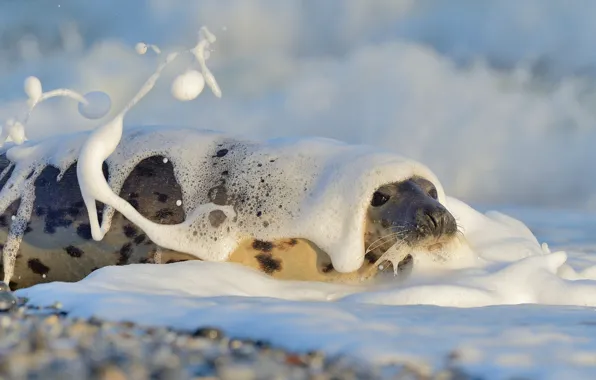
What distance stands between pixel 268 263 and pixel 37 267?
1656 mm

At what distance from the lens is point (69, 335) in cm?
201

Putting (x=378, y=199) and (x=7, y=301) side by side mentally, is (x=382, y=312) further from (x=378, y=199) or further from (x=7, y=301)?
(x=378, y=199)

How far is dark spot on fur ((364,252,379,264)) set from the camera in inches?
191

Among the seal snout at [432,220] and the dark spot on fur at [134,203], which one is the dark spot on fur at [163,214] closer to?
the dark spot on fur at [134,203]

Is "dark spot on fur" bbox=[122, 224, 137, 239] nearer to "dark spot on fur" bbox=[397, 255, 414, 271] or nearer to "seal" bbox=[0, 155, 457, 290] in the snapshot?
"seal" bbox=[0, 155, 457, 290]

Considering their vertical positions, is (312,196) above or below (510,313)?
above

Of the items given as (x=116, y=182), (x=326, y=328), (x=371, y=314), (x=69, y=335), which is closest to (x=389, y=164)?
(x=116, y=182)

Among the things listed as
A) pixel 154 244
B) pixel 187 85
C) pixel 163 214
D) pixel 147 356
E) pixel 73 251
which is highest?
pixel 187 85

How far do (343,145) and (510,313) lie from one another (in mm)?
2528

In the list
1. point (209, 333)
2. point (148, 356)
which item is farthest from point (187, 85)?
point (148, 356)

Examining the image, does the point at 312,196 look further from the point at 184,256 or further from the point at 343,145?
the point at 184,256

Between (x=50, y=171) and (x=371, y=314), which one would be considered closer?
(x=371, y=314)

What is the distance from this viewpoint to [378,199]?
16.0 feet

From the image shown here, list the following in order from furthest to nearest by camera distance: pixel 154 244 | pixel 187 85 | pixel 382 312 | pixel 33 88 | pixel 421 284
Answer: pixel 33 88 < pixel 154 244 < pixel 421 284 < pixel 187 85 < pixel 382 312
